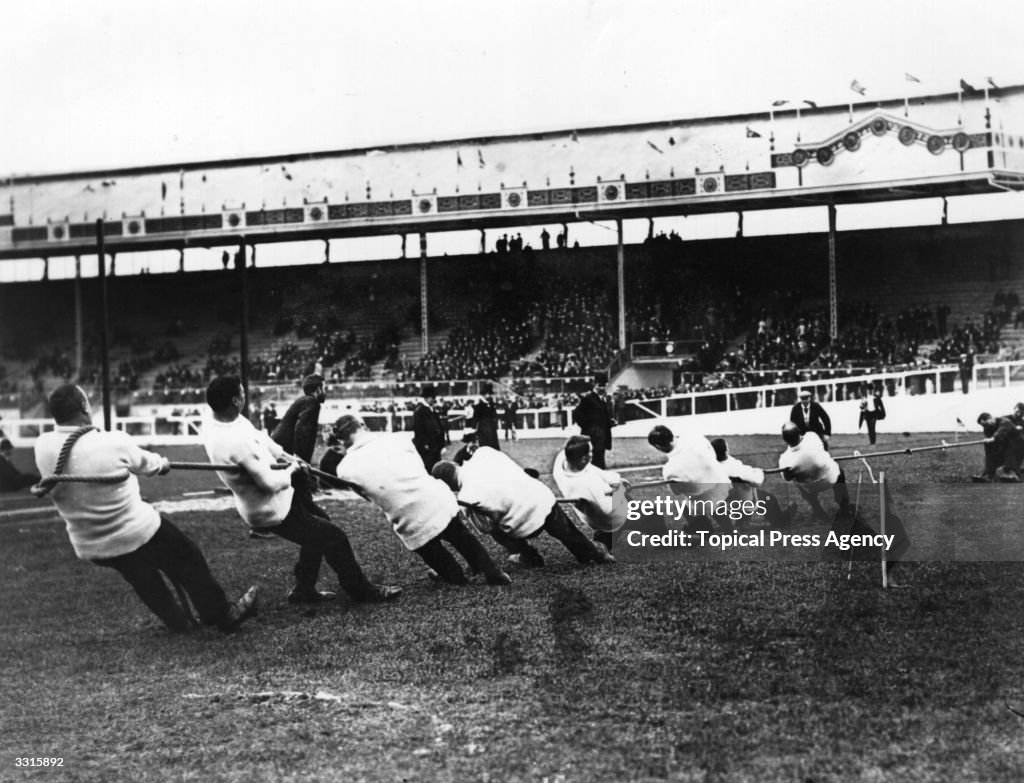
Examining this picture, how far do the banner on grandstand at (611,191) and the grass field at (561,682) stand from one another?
7881 millimetres

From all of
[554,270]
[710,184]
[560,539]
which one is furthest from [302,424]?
[710,184]

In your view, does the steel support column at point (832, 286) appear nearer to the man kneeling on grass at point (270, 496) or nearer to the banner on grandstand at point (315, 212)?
the man kneeling on grass at point (270, 496)

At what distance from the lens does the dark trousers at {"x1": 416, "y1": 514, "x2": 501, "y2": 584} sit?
596cm

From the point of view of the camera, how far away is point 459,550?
237 inches

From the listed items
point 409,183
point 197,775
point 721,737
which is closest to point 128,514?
point 197,775

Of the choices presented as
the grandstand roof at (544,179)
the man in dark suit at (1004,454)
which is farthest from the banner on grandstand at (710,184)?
the man in dark suit at (1004,454)

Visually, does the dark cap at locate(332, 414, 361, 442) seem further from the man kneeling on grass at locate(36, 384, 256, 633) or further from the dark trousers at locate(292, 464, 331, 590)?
the man kneeling on grass at locate(36, 384, 256, 633)

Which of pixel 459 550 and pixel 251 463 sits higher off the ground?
pixel 251 463

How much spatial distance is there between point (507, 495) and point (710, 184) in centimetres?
863

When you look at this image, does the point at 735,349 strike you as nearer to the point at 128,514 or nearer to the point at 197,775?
the point at 128,514

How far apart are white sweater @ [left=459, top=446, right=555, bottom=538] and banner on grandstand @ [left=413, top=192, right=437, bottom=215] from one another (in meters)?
8.75

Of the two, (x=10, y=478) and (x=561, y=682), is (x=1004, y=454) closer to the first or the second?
(x=561, y=682)

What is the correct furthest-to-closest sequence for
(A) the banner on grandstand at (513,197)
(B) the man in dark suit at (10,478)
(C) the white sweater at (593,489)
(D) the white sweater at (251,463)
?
(A) the banner on grandstand at (513,197) → (B) the man in dark suit at (10,478) → (C) the white sweater at (593,489) → (D) the white sweater at (251,463)

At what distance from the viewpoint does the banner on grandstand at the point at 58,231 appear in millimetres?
15090
